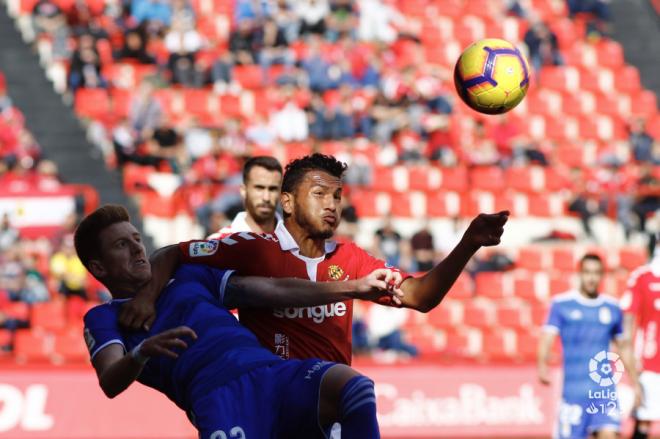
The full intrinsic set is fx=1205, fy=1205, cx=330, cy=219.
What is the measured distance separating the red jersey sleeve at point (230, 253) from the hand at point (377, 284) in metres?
0.74

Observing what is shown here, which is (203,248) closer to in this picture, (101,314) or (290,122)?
(101,314)

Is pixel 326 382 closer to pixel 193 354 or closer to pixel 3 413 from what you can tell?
pixel 193 354

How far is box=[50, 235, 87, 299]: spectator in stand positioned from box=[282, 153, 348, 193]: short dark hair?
899 centimetres

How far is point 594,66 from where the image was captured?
22562 mm

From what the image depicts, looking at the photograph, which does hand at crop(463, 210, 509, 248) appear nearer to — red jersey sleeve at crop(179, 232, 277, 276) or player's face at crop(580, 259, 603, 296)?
red jersey sleeve at crop(179, 232, 277, 276)

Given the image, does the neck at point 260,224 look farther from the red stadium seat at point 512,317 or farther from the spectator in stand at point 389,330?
the red stadium seat at point 512,317

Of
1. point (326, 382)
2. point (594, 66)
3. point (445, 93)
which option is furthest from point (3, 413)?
point (594, 66)

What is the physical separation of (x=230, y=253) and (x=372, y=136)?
13.0 m

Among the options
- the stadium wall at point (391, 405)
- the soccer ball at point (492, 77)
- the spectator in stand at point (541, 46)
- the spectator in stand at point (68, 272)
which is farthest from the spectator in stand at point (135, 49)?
the soccer ball at point (492, 77)

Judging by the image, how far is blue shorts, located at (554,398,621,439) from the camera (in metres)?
9.70

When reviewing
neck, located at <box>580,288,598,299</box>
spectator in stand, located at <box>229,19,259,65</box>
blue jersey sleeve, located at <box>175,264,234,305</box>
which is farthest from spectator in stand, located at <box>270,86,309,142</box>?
blue jersey sleeve, located at <box>175,264,234,305</box>

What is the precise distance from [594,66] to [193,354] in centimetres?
1868

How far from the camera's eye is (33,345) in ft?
44.8

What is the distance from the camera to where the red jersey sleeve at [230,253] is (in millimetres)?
5551
